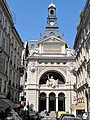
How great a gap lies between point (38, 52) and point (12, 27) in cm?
3248

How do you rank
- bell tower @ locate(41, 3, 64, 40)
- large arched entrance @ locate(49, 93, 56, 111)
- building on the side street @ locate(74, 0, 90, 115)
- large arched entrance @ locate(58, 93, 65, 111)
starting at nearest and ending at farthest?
building on the side street @ locate(74, 0, 90, 115) < large arched entrance @ locate(58, 93, 65, 111) < large arched entrance @ locate(49, 93, 56, 111) < bell tower @ locate(41, 3, 64, 40)

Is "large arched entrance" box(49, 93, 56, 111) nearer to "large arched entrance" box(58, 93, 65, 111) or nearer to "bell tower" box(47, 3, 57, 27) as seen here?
"large arched entrance" box(58, 93, 65, 111)

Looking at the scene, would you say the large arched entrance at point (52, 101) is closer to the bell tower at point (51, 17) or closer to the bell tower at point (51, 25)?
the bell tower at point (51, 25)

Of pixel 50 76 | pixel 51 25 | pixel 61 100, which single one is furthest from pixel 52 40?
pixel 61 100

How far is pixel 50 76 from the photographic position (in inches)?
2429

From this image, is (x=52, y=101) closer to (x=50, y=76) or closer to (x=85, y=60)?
(x=50, y=76)

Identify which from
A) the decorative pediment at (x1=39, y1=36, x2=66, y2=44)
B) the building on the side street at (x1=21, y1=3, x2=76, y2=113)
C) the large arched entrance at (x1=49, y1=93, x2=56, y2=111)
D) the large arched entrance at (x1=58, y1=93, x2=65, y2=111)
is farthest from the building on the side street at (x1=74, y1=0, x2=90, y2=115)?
the decorative pediment at (x1=39, y1=36, x2=66, y2=44)

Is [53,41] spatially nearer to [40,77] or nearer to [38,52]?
[38,52]

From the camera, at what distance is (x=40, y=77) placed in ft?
196

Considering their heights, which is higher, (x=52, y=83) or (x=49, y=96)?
(x=52, y=83)

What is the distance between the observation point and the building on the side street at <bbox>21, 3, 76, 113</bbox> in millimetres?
57875

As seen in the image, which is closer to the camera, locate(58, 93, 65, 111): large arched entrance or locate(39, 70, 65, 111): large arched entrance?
locate(39, 70, 65, 111): large arched entrance

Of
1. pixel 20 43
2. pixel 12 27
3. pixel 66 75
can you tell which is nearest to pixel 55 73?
pixel 66 75

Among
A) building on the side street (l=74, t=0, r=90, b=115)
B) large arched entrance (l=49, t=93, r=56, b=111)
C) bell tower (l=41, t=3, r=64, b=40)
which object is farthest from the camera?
bell tower (l=41, t=3, r=64, b=40)
